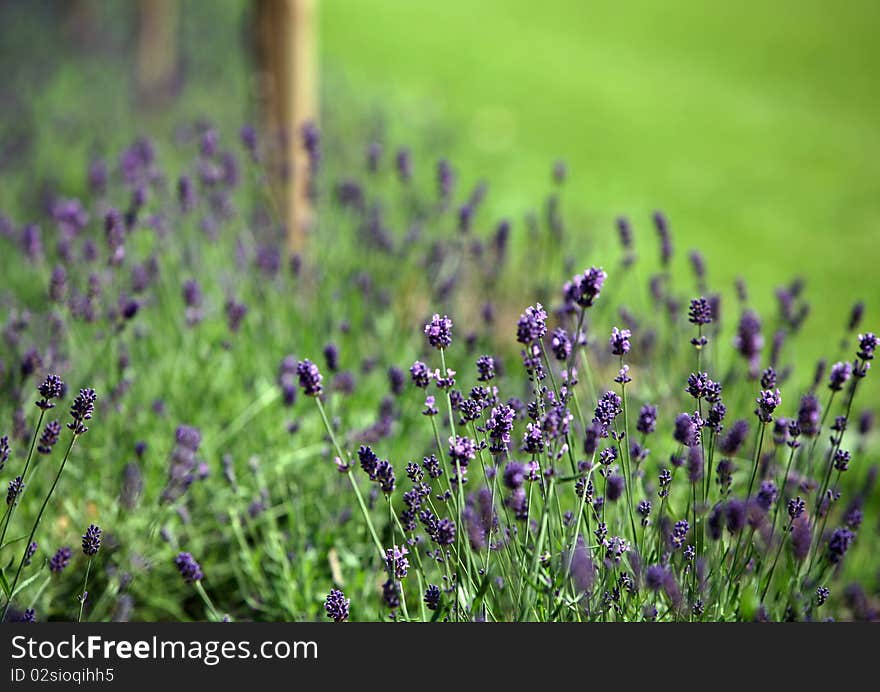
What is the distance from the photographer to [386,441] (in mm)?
2625

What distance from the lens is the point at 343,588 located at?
7.12ft

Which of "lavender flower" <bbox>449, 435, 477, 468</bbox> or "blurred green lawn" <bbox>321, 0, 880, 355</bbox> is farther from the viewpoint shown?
"blurred green lawn" <bbox>321, 0, 880, 355</bbox>

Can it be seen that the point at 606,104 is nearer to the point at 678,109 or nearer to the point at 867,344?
the point at 678,109

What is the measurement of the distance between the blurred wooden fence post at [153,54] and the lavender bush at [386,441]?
3.97 m

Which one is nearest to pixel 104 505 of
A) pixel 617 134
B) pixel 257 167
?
pixel 257 167

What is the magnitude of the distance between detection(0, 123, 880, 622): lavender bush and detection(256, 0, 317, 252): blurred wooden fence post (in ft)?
0.48

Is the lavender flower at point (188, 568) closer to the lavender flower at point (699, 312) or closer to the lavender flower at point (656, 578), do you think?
the lavender flower at point (656, 578)

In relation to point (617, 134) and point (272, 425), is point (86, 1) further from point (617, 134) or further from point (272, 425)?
point (272, 425)

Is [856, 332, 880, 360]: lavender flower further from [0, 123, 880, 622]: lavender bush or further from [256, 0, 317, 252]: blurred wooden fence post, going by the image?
[256, 0, 317, 252]: blurred wooden fence post

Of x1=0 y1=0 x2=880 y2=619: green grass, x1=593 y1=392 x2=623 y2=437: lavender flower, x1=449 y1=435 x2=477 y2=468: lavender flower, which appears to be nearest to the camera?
x1=449 y1=435 x2=477 y2=468: lavender flower

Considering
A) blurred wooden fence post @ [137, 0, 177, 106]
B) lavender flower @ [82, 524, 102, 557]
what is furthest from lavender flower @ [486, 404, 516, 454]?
blurred wooden fence post @ [137, 0, 177, 106]

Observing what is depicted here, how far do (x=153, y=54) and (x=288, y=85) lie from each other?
4.27 m

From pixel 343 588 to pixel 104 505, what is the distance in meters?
0.69

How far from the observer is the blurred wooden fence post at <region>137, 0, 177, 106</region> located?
7.76 m
